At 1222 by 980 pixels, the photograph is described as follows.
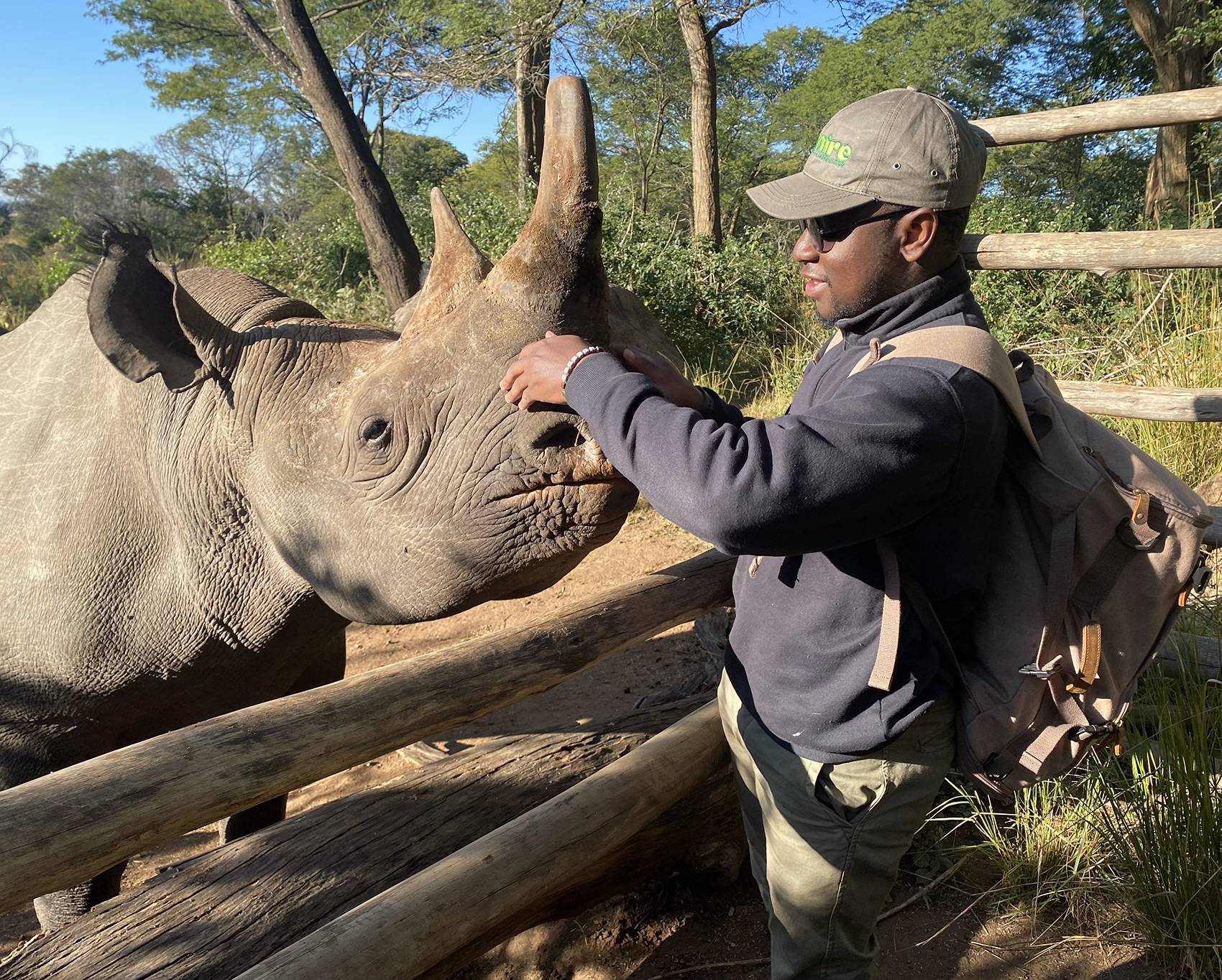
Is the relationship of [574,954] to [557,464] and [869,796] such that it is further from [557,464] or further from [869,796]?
[557,464]

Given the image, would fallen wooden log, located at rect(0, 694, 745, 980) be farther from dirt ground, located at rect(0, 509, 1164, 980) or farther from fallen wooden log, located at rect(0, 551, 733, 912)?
fallen wooden log, located at rect(0, 551, 733, 912)

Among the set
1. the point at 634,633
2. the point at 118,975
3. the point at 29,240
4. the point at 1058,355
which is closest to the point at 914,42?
the point at 1058,355

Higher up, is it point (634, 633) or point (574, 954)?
point (634, 633)

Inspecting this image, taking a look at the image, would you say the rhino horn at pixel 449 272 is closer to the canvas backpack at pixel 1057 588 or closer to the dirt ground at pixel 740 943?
the canvas backpack at pixel 1057 588

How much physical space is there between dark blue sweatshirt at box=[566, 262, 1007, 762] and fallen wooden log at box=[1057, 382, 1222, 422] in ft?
10.4

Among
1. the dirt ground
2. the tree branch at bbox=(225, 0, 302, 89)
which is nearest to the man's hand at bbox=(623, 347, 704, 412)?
the dirt ground

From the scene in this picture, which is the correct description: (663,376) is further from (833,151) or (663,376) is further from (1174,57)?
(1174,57)

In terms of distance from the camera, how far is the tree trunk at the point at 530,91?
43.9 feet

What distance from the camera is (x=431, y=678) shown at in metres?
2.50

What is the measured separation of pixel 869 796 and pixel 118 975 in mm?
1596

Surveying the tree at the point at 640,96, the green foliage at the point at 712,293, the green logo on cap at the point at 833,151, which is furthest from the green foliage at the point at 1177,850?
the tree at the point at 640,96

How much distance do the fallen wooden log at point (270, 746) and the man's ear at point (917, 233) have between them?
1.53 m

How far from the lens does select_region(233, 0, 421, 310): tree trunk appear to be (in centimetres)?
914

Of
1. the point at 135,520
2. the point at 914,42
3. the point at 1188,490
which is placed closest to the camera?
the point at 1188,490
